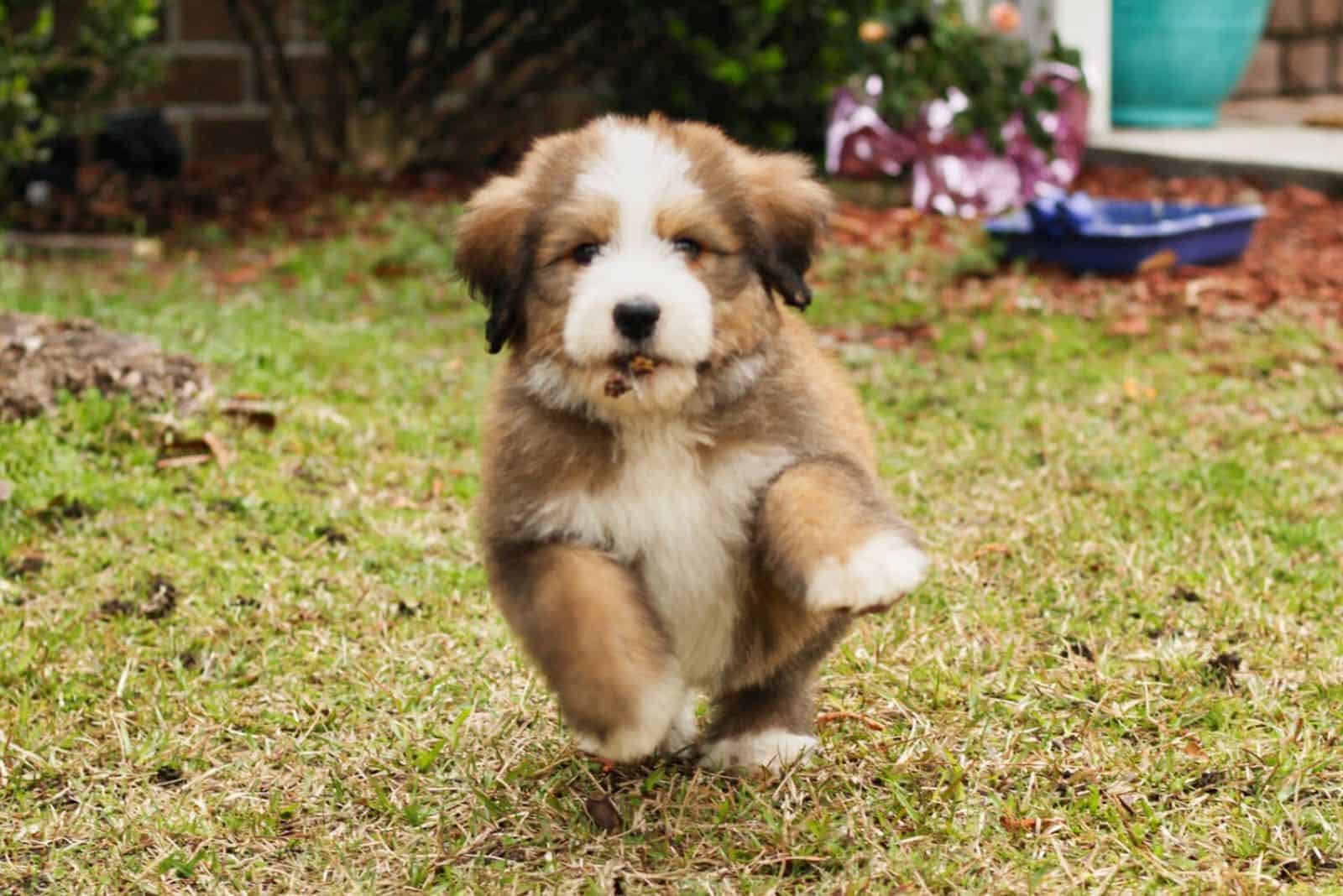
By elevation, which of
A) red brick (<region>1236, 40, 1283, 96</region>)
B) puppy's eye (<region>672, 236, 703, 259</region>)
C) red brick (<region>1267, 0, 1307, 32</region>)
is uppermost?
puppy's eye (<region>672, 236, 703, 259</region>)

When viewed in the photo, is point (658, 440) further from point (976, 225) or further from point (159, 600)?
point (976, 225)

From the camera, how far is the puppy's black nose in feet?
9.05

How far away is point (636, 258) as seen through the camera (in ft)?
9.40

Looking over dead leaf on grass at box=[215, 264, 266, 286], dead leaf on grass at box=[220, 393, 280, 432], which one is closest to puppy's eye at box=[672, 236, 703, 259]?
dead leaf on grass at box=[220, 393, 280, 432]

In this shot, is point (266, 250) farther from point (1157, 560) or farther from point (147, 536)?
point (1157, 560)

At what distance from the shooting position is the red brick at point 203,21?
11125 millimetres

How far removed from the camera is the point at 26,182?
10.2 m

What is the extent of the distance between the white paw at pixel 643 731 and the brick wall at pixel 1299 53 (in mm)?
13617

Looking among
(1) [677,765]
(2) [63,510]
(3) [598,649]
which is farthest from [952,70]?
(3) [598,649]

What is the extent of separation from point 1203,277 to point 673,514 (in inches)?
219

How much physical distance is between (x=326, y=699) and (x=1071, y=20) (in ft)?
28.7

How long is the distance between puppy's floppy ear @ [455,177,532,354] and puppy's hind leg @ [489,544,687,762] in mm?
483

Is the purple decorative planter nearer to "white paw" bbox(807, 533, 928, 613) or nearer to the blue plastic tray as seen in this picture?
the blue plastic tray

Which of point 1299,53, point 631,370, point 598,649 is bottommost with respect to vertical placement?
point 1299,53
